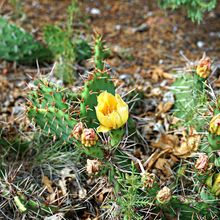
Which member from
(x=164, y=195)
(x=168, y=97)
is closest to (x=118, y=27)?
(x=168, y=97)

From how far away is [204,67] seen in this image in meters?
2.15

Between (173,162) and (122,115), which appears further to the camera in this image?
(173,162)

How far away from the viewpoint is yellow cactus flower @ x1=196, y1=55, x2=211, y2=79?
2.13 meters

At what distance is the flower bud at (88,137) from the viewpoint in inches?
70.1

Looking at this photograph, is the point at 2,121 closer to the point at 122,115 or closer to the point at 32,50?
the point at 32,50

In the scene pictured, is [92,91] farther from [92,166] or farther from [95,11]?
[95,11]

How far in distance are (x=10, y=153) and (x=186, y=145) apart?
2.89 ft

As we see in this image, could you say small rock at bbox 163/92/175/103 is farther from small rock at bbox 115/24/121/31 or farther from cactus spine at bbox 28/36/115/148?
small rock at bbox 115/24/121/31

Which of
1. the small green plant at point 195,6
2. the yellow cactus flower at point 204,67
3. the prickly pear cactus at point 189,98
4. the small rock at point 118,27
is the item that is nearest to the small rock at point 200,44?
the small green plant at point 195,6

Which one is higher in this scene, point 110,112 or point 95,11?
point 110,112

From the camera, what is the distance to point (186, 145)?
7.78ft

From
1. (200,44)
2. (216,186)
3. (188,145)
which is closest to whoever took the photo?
(216,186)

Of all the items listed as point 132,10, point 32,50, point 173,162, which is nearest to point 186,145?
point 173,162

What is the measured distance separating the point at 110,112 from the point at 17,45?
1.36 metres
